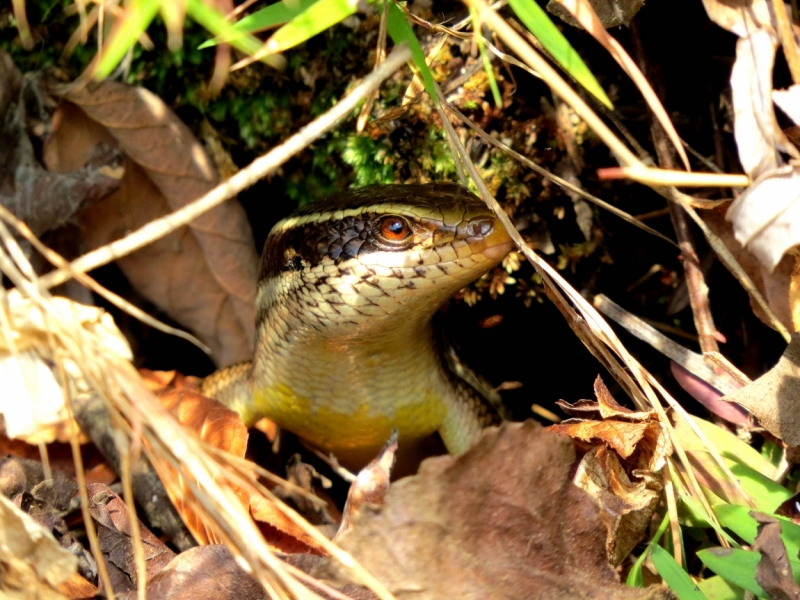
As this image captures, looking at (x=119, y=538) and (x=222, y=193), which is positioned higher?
(x=222, y=193)

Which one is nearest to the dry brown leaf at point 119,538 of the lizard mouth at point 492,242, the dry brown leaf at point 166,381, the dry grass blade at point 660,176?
the dry brown leaf at point 166,381

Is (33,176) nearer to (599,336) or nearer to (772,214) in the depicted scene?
(599,336)

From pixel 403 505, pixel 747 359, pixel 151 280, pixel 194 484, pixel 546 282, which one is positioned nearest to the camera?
pixel 194 484

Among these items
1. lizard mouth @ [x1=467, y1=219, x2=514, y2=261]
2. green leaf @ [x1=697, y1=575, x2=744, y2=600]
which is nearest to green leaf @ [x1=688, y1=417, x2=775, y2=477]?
green leaf @ [x1=697, y1=575, x2=744, y2=600]

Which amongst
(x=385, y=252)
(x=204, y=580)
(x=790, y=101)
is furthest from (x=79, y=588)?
(x=790, y=101)

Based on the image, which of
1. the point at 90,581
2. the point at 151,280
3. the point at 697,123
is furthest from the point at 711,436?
the point at 151,280

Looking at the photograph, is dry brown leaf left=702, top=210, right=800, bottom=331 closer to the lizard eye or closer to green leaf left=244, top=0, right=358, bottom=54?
the lizard eye

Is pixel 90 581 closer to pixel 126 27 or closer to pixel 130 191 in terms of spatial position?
pixel 126 27
